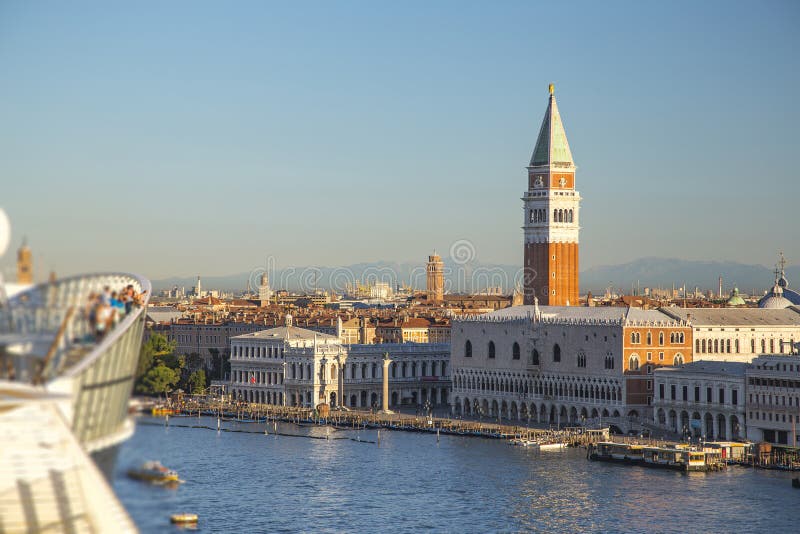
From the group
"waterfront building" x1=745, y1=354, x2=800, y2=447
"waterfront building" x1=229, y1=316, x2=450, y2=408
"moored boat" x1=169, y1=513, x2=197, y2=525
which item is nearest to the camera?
"moored boat" x1=169, y1=513, x2=197, y2=525

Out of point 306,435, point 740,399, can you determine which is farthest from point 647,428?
point 306,435

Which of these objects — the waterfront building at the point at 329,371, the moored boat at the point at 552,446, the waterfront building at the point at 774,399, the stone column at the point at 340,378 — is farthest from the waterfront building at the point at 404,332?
the waterfront building at the point at 774,399

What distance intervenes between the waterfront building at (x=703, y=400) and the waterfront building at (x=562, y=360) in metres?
1.20

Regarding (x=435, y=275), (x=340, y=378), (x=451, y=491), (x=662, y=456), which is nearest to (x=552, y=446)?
(x=662, y=456)

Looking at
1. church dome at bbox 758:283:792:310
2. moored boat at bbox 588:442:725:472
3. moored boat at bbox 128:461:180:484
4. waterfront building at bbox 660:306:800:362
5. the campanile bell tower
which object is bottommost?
moored boat at bbox 588:442:725:472

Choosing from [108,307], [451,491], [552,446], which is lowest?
[451,491]

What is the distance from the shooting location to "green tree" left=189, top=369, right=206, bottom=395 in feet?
168

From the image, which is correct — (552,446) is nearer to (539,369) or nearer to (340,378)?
(539,369)

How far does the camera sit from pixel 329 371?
48750mm

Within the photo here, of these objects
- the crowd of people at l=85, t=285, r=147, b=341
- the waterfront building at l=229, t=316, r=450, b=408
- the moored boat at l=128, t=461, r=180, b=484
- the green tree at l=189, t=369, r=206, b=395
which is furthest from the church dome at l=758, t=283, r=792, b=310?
the moored boat at l=128, t=461, r=180, b=484

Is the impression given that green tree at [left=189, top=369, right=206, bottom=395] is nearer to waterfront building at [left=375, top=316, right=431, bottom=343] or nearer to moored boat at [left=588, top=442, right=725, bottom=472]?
waterfront building at [left=375, top=316, right=431, bottom=343]

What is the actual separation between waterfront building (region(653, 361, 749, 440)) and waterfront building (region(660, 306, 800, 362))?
11.4 ft

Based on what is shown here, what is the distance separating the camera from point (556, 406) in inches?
1668

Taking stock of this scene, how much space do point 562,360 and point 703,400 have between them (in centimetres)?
568
